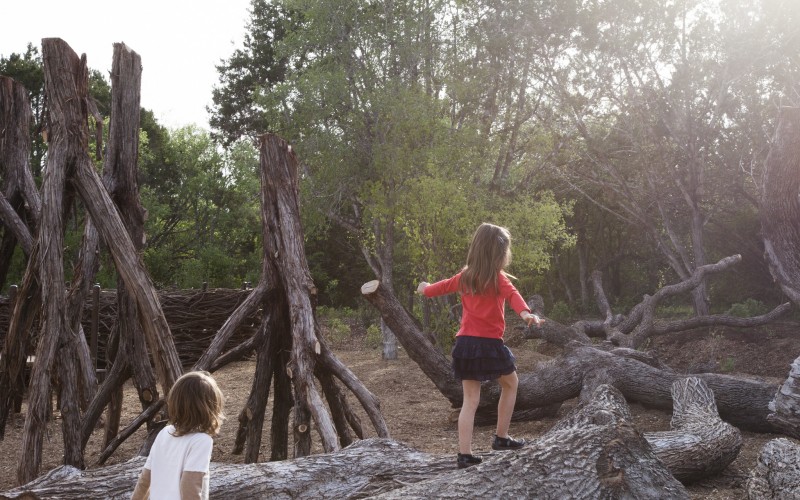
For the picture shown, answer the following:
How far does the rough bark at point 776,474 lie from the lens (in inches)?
194

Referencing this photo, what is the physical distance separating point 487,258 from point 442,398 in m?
5.29

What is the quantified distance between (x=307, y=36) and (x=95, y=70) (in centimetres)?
1699

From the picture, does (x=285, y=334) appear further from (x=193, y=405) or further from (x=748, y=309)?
(x=748, y=309)

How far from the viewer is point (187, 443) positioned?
10.8 ft

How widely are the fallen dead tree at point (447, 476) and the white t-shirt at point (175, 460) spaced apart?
107cm

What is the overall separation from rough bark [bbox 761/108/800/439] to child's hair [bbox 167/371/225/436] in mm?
9623

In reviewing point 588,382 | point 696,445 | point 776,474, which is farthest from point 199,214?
point 776,474

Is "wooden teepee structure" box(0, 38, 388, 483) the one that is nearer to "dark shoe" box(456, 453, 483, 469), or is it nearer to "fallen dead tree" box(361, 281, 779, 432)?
"dark shoe" box(456, 453, 483, 469)

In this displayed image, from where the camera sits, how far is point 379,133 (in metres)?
14.5

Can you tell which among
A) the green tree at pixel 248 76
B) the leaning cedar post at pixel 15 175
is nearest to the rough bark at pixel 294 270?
the leaning cedar post at pixel 15 175

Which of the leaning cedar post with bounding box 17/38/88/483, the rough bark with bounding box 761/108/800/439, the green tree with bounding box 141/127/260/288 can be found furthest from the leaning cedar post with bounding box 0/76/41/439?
the green tree with bounding box 141/127/260/288

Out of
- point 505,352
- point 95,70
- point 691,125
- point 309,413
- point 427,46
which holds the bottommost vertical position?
point 309,413

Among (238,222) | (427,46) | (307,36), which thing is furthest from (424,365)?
(238,222)

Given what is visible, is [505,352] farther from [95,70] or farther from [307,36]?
[95,70]
